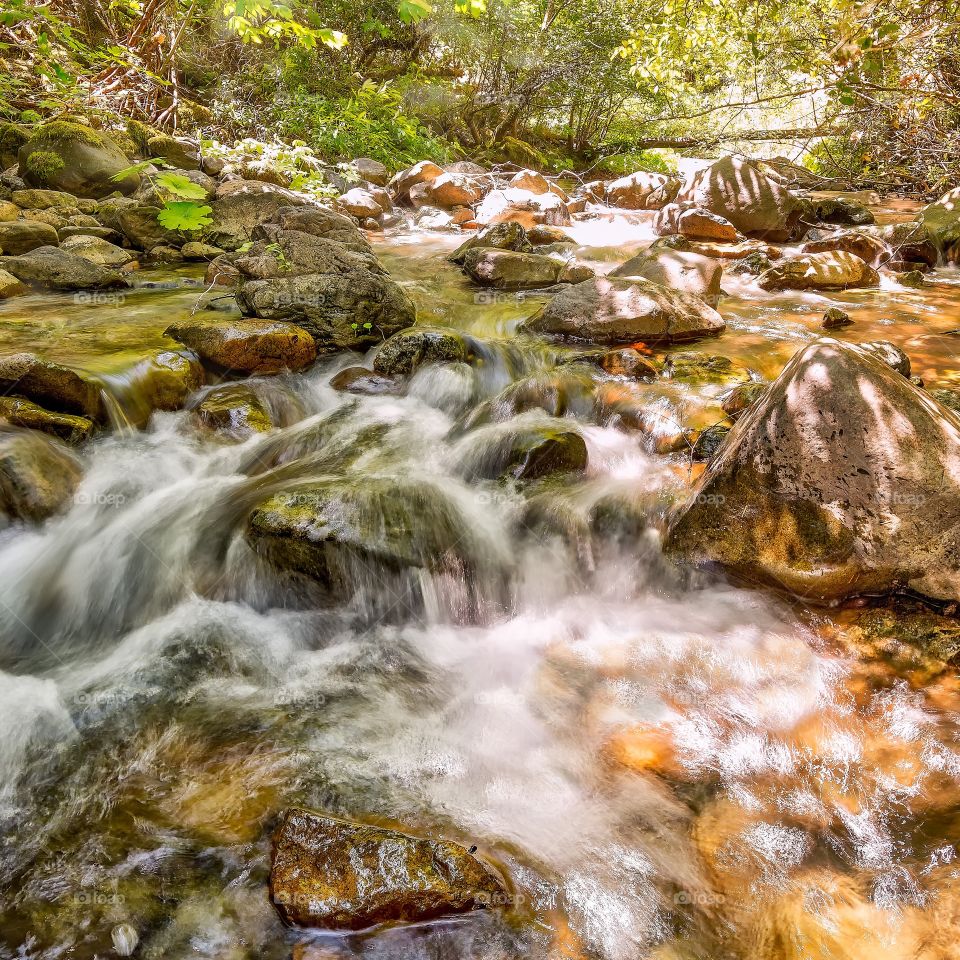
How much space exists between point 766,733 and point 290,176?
460 inches

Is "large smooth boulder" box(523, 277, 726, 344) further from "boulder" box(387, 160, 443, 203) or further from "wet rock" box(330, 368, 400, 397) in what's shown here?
"boulder" box(387, 160, 443, 203)

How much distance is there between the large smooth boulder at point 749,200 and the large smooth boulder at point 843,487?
28.3 feet

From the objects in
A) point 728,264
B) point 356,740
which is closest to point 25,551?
point 356,740

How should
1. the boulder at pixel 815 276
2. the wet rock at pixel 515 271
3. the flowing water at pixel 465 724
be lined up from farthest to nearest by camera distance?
the wet rock at pixel 515 271, the boulder at pixel 815 276, the flowing water at pixel 465 724

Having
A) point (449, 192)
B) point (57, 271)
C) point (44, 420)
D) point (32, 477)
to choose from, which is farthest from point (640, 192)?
point (32, 477)

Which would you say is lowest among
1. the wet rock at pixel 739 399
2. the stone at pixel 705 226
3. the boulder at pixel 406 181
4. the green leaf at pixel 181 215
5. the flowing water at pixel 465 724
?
the flowing water at pixel 465 724

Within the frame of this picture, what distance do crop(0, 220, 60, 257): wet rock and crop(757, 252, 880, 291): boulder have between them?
30.4ft

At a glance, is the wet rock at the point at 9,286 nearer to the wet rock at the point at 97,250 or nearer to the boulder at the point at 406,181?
the wet rock at the point at 97,250

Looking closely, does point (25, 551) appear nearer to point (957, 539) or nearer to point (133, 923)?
point (133, 923)

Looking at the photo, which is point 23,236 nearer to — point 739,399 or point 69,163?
point 69,163

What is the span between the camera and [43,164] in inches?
353

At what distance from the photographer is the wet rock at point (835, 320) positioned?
6.48 meters

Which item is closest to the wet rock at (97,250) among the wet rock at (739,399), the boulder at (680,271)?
the boulder at (680,271)

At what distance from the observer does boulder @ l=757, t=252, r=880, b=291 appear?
314 inches
